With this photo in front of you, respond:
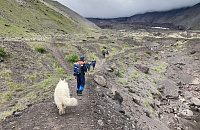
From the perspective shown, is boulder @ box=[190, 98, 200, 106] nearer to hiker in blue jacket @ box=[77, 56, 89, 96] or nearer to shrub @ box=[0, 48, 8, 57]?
hiker in blue jacket @ box=[77, 56, 89, 96]

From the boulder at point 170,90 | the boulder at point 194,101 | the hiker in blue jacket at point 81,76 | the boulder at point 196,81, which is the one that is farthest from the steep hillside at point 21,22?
the boulder at point 196,81

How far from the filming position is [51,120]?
5.53 metres

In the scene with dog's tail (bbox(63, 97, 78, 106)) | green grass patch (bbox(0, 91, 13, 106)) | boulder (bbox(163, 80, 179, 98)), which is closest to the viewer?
dog's tail (bbox(63, 97, 78, 106))

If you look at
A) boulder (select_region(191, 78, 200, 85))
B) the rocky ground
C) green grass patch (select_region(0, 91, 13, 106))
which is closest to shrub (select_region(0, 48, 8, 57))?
the rocky ground

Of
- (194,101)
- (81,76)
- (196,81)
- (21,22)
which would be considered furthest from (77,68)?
(21,22)

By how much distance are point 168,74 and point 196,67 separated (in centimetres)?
899

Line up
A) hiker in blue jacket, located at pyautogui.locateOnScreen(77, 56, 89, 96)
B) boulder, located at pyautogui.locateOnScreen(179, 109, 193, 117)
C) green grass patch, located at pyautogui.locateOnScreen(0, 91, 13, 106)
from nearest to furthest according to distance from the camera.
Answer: hiker in blue jacket, located at pyautogui.locateOnScreen(77, 56, 89, 96)
green grass patch, located at pyautogui.locateOnScreen(0, 91, 13, 106)
boulder, located at pyautogui.locateOnScreen(179, 109, 193, 117)

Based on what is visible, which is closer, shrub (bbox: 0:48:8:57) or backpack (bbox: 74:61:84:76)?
backpack (bbox: 74:61:84:76)

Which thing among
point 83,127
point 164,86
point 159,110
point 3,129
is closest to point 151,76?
point 164,86

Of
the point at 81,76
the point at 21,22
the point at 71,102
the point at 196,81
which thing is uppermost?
the point at 21,22

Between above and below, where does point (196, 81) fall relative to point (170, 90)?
above

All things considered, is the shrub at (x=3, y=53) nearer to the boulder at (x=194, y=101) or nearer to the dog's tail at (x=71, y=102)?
the dog's tail at (x=71, y=102)

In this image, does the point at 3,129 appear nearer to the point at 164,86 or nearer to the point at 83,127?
the point at 83,127

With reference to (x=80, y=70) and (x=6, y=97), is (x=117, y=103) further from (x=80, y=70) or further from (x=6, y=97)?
(x=6, y=97)
